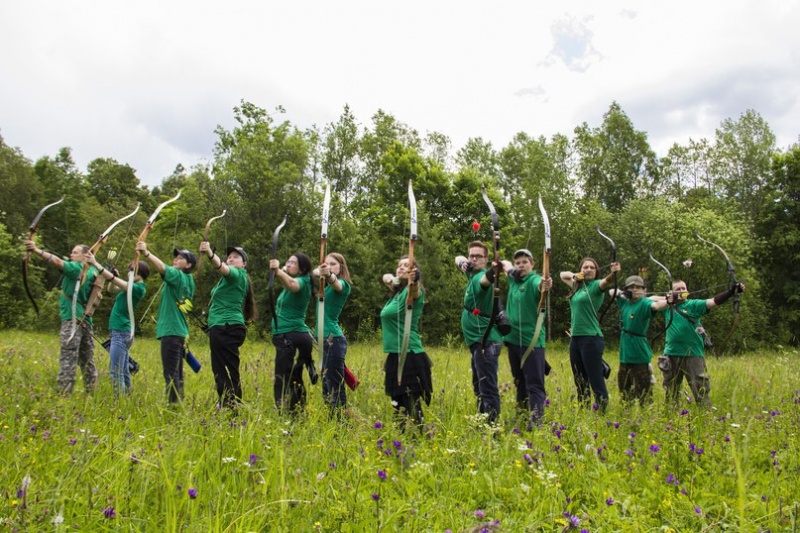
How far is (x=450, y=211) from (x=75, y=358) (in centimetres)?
2053

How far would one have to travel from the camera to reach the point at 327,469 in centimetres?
297

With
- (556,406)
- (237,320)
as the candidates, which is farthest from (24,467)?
(556,406)

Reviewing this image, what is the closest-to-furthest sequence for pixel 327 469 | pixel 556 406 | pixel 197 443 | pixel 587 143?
pixel 327 469 < pixel 197 443 < pixel 556 406 < pixel 587 143

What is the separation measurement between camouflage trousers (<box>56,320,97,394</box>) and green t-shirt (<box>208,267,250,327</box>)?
1799 millimetres

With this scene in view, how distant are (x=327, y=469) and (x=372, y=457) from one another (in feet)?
1.40

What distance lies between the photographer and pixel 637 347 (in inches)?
228

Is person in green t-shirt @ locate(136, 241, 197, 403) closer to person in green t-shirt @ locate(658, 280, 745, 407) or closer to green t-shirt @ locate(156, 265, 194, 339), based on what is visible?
green t-shirt @ locate(156, 265, 194, 339)

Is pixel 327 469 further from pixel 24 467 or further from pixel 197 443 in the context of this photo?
pixel 24 467

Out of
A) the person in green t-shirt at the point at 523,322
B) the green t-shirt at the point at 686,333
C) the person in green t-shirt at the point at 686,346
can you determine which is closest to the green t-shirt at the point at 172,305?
the person in green t-shirt at the point at 523,322

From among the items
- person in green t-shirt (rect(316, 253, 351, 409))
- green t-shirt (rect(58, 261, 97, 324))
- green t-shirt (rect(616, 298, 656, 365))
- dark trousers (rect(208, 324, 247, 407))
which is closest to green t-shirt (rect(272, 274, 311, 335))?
person in green t-shirt (rect(316, 253, 351, 409))

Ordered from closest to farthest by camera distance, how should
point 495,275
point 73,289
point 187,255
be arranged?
1. point 495,275
2. point 187,255
3. point 73,289

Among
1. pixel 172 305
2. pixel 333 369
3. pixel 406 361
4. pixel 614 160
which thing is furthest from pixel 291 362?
pixel 614 160

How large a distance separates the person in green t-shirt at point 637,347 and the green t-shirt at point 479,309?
191cm

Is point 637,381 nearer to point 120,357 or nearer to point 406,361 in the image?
point 406,361
